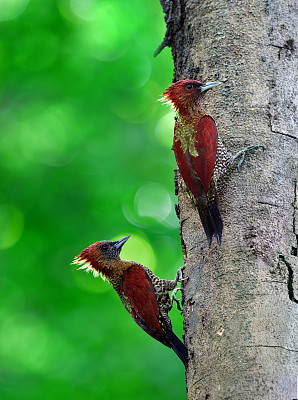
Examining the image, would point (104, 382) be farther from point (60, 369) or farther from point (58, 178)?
point (58, 178)

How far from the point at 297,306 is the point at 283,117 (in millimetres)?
1082

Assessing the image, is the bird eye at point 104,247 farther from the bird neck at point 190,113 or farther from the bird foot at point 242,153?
the bird foot at point 242,153

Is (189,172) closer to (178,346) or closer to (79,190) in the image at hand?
(178,346)

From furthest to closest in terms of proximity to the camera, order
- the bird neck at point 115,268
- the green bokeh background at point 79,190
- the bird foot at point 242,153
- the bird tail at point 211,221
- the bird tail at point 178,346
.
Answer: the green bokeh background at point 79,190
the bird neck at point 115,268
the bird tail at point 178,346
the bird foot at point 242,153
the bird tail at point 211,221

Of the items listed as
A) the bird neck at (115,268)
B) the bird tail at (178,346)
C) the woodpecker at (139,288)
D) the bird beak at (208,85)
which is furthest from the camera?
the bird neck at (115,268)

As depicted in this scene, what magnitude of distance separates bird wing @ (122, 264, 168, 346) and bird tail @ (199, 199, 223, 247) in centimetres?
105

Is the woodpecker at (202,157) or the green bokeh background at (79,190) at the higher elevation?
the green bokeh background at (79,190)

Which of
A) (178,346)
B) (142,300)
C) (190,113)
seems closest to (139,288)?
(142,300)

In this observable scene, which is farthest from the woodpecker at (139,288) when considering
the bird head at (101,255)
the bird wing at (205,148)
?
the bird wing at (205,148)

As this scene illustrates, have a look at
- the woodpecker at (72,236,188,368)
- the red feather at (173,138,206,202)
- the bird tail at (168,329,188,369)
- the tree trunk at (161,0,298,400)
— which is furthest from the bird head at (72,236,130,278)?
the red feather at (173,138,206,202)

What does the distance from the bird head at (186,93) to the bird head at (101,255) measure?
1189 millimetres

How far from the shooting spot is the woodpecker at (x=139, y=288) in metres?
3.84

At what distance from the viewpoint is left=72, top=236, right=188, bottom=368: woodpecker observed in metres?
3.84

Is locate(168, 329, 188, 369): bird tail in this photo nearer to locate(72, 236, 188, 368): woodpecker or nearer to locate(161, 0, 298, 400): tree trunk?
locate(72, 236, 188, 368): woodpecker
